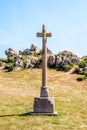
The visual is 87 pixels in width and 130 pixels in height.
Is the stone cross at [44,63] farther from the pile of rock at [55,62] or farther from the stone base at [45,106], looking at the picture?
the pile of rock at [55,62]

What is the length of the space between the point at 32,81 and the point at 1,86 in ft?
17.3

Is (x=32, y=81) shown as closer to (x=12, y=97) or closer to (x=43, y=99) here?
(x=12, y=97)

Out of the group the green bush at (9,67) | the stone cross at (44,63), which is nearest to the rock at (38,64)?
the green bush at (9,67)

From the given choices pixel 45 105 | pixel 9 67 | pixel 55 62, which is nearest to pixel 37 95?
pixel 45 105

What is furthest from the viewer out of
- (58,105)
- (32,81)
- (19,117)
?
(32,81)

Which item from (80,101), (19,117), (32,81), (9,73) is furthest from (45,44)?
(9,73)

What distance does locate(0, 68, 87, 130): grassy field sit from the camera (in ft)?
60.5

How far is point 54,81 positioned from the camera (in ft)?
129

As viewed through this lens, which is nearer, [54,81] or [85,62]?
[54,81]

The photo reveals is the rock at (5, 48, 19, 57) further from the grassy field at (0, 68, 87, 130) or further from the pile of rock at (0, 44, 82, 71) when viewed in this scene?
the grassy field at (0, 68, 87, 130)

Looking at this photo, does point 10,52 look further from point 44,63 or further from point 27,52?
point 44,63

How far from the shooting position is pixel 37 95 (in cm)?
3088

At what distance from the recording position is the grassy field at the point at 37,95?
18.4 meters

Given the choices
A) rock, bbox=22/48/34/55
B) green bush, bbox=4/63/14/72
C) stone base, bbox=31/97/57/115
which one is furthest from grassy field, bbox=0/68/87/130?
rock, bbox=22/48/34/55
